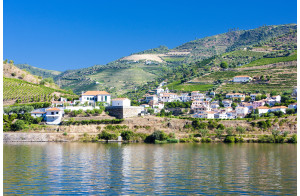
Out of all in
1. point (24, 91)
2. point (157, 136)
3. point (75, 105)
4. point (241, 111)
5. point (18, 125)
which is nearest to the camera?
point (157, 136)

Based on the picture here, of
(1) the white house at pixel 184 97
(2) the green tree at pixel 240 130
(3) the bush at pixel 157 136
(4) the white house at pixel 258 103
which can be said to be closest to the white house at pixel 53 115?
(3) the bush at pixel 157 136

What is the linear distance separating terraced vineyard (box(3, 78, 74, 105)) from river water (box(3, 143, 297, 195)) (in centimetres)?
5265

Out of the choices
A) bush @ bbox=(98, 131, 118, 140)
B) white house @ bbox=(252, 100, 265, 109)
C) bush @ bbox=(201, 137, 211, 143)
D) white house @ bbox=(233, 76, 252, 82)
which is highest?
white house @ bbox=(233, 76, 252, 82)

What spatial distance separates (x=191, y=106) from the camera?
9931 cm

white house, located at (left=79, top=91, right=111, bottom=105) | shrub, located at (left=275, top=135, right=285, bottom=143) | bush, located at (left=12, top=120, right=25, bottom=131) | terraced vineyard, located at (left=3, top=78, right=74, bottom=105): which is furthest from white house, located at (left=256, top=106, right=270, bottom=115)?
bush, located at (left=12, top=120, right=25, bottom=131)

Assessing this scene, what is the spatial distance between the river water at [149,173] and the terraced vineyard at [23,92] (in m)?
52.6

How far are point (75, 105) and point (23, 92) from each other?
20.8 metres

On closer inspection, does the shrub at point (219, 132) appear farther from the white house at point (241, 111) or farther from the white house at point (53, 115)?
the white house at point (53, 115)

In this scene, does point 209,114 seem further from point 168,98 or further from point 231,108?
point 168,98

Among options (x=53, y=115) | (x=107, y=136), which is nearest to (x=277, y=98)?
(x=107, y=136)

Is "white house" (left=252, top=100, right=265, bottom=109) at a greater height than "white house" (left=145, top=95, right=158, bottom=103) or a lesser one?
lesser

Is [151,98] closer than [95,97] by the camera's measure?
No

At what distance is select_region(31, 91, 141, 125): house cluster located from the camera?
265ft

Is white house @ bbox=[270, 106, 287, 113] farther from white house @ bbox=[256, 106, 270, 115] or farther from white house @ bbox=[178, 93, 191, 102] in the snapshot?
white house @ bbox=[178, 93, 191, 102]
